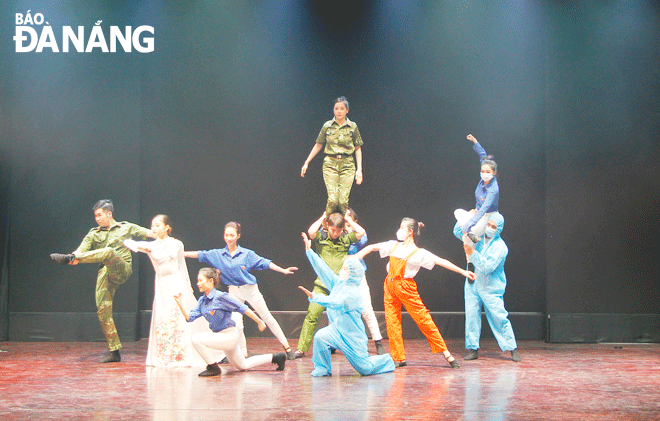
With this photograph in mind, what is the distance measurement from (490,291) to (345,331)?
1687 millimetres

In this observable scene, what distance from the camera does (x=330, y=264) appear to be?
6414 mm

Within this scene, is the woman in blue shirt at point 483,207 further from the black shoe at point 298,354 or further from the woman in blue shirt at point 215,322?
the woman in blue shirt at point 215,322

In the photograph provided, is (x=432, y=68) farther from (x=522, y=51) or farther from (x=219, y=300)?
(x=219, y=300)

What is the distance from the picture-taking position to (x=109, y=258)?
607cm

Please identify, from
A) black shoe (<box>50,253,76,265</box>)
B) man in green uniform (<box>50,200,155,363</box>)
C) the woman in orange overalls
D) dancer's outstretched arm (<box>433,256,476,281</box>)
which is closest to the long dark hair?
the woman in orange overalls

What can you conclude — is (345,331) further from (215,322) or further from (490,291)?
(490,291)

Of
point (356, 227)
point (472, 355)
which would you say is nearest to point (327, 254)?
point (356, 227)

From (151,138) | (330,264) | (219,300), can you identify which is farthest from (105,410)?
(151,138)

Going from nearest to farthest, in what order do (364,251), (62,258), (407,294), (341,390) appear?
(341,390) < (62,258) < (407,294) < (364,251)

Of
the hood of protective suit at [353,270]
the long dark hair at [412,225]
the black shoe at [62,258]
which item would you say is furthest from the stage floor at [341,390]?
the long dark hair at [412,225]

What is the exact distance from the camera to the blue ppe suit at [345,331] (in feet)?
17.7

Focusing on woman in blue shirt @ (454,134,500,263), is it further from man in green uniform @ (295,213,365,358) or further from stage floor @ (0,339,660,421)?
stage floor @ (0,339,660,421)

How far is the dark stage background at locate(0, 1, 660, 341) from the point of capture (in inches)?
295

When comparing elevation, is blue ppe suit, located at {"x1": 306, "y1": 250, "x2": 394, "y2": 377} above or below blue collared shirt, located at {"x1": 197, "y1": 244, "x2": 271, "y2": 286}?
below
